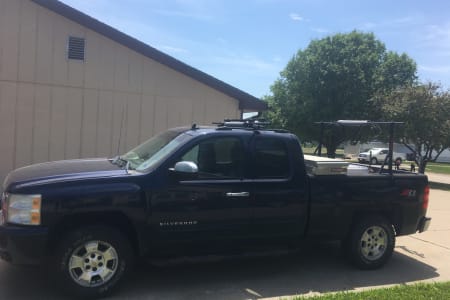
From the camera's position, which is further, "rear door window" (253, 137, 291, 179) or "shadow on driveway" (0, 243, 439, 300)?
"rear door window" (253, 137, 291, 179)

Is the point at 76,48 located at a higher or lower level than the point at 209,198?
higher

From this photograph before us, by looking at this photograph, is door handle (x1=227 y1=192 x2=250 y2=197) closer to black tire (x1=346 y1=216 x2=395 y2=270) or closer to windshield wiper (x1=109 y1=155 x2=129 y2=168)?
windshield wiper (x1=109 y1=155 x2=129 y2=168)

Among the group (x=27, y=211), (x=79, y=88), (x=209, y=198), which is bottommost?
(x=27, y=211)

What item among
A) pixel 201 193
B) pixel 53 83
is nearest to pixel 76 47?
pixel 53 83

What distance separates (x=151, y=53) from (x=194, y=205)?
5.78 m

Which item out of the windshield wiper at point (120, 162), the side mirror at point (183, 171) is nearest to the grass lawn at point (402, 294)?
the side mirror at point (183, 171)

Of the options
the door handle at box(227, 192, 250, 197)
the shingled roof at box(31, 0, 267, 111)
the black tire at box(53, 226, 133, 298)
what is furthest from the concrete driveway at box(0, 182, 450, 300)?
the shingled roof at box(31, 0, 267, 111)

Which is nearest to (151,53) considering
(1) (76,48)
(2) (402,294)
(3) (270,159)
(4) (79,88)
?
(1) (76,48)

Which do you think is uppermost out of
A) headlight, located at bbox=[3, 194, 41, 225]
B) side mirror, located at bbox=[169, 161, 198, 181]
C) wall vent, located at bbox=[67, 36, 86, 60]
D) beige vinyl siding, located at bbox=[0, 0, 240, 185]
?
wall vent, located at bbox=[67, 36, 86, 60]

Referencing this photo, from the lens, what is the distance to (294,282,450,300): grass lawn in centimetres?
493

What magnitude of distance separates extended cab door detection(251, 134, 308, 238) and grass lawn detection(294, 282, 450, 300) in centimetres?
98

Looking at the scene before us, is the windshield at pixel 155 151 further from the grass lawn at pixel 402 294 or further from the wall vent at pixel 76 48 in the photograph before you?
Answer: the wall vent at pixel 76 48

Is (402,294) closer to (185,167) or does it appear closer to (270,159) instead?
(270,159)

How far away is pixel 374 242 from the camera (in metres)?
6.33
